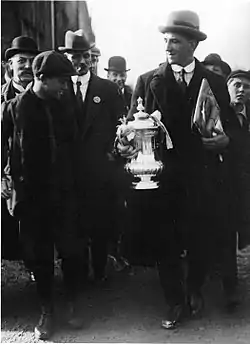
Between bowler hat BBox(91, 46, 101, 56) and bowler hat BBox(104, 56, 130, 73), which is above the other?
bowler hat BBox(91, 46, 101, 56)

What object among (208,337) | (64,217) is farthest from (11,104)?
(208,337)

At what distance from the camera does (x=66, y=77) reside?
2.02 m

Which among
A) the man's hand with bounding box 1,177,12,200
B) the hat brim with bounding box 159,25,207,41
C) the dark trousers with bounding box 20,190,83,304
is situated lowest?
the dark trousers with bounding box 20,190,83,304

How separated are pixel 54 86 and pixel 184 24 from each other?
50 cm

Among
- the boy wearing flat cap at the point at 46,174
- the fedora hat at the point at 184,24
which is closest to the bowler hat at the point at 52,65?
the boy wearing flat cap at the point at 46,174

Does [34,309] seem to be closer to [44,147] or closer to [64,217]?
[64,217]

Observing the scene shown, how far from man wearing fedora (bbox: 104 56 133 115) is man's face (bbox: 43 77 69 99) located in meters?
0.16

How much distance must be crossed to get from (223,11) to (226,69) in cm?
20

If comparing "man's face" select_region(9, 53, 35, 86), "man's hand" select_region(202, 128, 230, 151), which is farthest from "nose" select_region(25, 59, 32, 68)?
"man's hand" select_region(202, 128, 230, 151)

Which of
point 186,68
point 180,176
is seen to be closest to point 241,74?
point 186,68

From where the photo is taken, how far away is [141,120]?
2.01 metres

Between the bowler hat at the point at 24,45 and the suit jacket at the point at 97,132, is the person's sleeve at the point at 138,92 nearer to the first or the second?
the suit jacket at the point at 97,132

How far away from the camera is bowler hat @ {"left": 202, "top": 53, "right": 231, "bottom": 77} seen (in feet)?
6.47

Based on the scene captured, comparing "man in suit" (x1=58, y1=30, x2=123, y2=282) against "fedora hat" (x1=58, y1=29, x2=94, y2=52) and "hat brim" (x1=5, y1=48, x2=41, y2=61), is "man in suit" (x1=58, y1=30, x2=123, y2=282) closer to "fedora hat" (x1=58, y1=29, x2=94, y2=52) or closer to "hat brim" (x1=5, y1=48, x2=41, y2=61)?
"fedora hat" (x1=58, y1=29, x2=94, y2=52)
